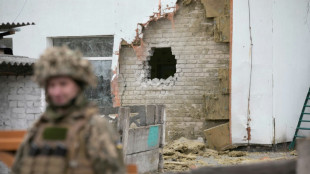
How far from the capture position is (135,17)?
12938 mm

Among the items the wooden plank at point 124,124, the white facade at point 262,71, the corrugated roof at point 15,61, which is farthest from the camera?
the white facade at point 262,71

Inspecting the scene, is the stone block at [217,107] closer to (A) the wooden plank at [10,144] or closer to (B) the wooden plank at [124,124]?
(B) the wooden plank at [124,124]

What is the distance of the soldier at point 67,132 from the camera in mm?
2908

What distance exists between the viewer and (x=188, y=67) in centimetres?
1270

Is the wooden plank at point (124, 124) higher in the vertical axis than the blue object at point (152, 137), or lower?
higher

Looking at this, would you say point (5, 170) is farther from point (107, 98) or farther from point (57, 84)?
point (57, 84)

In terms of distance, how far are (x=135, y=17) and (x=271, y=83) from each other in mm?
3657

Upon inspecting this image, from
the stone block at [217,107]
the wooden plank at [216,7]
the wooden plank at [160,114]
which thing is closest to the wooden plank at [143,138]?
the wooden plank at [160,114]

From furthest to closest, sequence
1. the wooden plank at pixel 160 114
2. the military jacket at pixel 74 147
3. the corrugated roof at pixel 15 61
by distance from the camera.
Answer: the wooden plank at pixel 160 114
the corrugated roof at pixel 15 61
the military jacket at pixel 74 147

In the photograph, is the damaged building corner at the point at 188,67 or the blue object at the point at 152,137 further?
the damaged building corner at the point at 188,67

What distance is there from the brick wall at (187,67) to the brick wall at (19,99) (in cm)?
427

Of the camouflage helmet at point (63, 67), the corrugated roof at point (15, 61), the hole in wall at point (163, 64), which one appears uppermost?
the hole in wall at point (163, 64)

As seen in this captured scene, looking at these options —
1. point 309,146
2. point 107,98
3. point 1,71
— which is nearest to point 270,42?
point 107,98

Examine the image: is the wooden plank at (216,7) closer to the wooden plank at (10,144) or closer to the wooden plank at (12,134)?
the wooden plank at (12,134)
